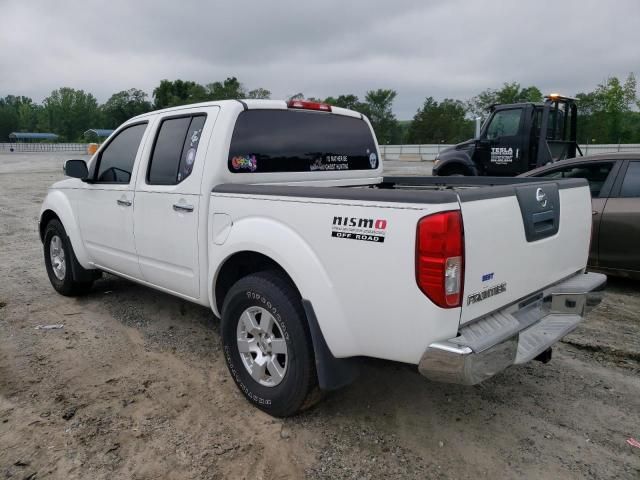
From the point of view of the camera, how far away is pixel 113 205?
4.47 m

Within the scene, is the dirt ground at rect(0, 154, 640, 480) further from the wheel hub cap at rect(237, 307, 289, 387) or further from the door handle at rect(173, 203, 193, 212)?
the door handle at rect(173, 203, 193, 212)

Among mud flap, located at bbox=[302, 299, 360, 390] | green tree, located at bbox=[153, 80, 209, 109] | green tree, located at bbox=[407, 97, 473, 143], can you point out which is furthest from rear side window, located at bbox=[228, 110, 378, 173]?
green tree, located at bbox=[153, 80, 209, 109]

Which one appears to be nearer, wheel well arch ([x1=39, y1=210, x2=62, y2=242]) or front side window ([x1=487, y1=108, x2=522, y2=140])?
wheel well arch ([x1=39, y1=210, x2=62, y2=242])

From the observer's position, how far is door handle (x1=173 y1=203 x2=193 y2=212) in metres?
3.60

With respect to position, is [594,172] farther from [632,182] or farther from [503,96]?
[503,96]

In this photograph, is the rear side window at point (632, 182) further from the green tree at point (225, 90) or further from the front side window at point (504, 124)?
the green tree at point (225, 90)

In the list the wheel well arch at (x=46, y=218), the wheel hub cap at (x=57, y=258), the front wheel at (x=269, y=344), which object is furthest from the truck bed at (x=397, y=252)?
the wheel well arch at (x=46, y=218)

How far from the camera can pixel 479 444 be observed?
2885mm

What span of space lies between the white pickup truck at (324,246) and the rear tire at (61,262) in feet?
2.55

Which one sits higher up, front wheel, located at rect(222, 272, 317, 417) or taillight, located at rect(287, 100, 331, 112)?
taillight, located at rect(287, 100, 331, 112)

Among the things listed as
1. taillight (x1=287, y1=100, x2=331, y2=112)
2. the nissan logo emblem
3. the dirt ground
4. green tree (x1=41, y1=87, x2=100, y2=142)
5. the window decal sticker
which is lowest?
the dirt ground

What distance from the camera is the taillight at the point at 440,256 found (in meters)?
2.29

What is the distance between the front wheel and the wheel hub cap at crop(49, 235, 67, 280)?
3007 mm

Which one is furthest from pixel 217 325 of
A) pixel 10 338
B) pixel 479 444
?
pixel 479 444
